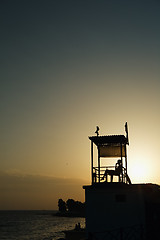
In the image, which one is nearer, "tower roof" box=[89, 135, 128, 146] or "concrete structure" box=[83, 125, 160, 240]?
"concrete structure" box=[83, 125, 160, 240]

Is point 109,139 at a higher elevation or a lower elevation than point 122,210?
higher

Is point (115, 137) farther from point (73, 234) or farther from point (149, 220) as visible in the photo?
point (73, 234)

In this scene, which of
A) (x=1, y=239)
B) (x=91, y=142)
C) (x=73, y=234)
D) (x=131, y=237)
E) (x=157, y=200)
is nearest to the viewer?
(x=131, y=237)

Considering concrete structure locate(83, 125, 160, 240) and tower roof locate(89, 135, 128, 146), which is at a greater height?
tower roof locate(89, 135, 128, 146)

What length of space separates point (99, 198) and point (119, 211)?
1516mm

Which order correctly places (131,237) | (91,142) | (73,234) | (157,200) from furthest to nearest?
(73,234) → (91,142) → (157,200) → (131,237)

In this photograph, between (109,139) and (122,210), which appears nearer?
(122,210)

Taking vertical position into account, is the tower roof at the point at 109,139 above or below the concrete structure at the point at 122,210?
above

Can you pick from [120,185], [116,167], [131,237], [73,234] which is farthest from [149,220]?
[73,234]

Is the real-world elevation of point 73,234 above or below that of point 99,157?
below

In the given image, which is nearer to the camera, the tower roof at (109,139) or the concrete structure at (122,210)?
the concrete structure at (122,210)

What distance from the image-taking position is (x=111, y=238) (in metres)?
18.6

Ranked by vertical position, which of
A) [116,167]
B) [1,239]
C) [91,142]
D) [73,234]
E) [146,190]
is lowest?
[1,239]

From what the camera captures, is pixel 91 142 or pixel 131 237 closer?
pixel 131 237
